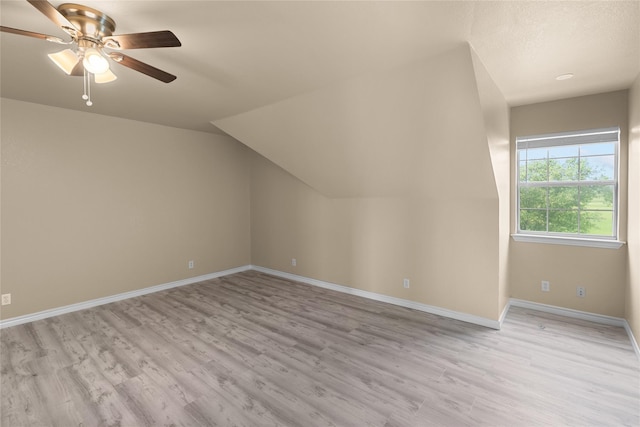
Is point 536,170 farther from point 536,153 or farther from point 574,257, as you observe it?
point 574,257

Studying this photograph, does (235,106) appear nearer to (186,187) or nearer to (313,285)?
(186,187)

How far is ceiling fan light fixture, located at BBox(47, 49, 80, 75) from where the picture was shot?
5.96 feet

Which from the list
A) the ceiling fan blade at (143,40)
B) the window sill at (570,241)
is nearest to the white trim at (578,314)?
the window sill at (570,241)

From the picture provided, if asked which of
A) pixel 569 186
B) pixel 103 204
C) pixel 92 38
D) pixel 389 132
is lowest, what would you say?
pixel 103 204

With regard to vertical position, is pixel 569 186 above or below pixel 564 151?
below

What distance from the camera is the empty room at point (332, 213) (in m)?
1.88

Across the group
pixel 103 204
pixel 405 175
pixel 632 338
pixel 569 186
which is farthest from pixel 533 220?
pixel 103 204

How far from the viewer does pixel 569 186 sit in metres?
3.38

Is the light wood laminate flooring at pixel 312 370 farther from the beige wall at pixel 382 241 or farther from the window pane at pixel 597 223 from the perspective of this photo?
the window pane at pixel 597 223

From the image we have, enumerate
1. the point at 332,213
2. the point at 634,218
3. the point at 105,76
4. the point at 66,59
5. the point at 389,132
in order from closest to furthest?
the point at 66,59, the point at 105,76, the point at 634,218, the point at 389,132, the point at 332,213

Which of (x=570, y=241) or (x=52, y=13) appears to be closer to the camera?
(x=52, y=13)

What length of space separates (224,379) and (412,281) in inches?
93.9

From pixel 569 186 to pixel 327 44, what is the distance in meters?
3.20

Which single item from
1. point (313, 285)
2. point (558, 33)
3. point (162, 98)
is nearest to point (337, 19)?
point (558, 33)
